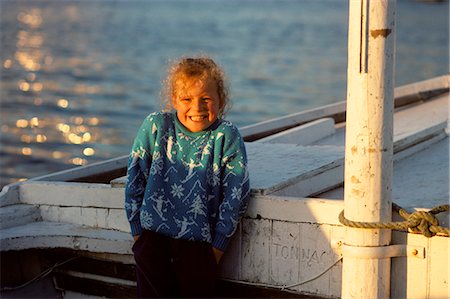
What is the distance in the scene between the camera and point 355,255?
3906 mm

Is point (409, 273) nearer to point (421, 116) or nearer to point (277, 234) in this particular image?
point (277, 234)

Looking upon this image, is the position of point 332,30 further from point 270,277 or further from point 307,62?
point 270,277

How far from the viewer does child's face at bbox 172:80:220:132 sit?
431cm

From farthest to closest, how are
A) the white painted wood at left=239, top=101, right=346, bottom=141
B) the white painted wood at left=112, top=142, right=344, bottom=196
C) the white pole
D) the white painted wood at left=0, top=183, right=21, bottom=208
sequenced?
the white painted wood at left=239, top=101, right=346, bottom=141, the white painted wood at left=0, top=183, right=21, bottom=208, the white painted wood at left=112, top=142, right=344, bottom=196, the white pole

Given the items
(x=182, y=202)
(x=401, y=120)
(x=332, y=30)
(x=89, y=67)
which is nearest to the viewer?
(x=182, y=202)

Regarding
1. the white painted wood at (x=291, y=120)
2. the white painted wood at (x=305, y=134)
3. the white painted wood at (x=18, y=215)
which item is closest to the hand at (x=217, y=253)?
the white painted wood at (x=18, y=215)

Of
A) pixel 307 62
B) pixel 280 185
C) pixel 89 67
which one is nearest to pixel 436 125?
pixel 280 185

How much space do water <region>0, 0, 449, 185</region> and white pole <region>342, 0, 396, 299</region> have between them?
9865mm

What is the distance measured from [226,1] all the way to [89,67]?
71.3 m

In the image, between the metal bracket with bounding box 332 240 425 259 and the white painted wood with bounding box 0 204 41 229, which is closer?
the metal bracket with bounding box 332 240 425 259

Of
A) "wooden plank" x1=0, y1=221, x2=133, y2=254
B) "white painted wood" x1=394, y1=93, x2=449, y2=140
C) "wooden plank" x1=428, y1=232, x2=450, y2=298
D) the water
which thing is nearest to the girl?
"wooden plank" x1=0, y1=221, x2=133, y2=254

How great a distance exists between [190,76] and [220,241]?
772 mm

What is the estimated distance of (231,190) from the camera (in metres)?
4.26

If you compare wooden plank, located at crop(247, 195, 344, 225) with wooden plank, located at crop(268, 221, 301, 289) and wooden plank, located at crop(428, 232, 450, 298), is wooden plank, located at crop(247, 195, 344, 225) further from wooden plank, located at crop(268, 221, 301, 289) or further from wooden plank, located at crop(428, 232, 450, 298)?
wooden plank, located at crop(428, 232, 450, 298)
